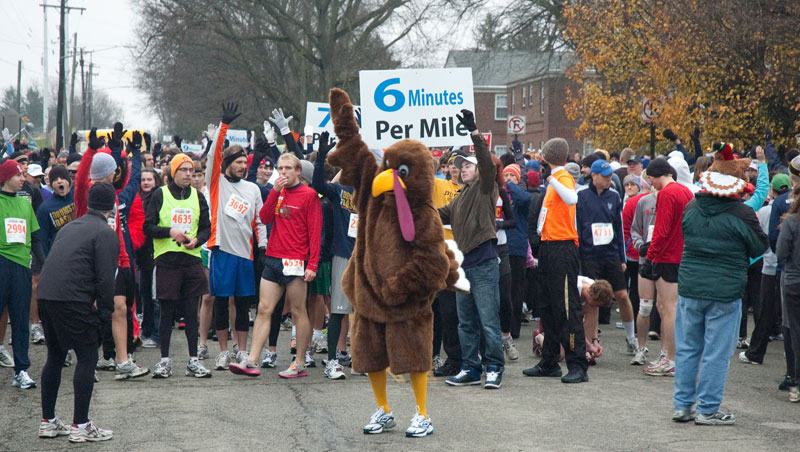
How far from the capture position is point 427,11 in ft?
117

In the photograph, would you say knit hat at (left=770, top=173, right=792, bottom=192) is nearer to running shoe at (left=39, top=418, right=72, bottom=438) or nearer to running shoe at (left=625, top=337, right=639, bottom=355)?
running shoe at (left=625, top=337, right=639, bottom=355)

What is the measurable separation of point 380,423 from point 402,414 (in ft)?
2.28

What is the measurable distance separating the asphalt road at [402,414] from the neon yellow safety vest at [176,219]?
123 centimetres

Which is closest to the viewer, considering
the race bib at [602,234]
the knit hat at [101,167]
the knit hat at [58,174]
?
the knit hat at [101,167]

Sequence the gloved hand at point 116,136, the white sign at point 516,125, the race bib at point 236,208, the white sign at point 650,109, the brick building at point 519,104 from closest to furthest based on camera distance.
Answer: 1. the gloved hand at point 116,136
2. the race bib at point 236,208
3. the white sign at point 650,109
4. the white sign at point 516,125
5. the brick building at point 519,104

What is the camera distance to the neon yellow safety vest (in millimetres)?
8797

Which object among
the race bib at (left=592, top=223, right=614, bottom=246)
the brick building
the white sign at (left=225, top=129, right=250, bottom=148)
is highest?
the brick building

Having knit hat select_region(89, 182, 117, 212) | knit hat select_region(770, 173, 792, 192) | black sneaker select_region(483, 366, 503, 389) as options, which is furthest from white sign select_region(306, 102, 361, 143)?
knit hat select_region(89, 182, 117, 212)

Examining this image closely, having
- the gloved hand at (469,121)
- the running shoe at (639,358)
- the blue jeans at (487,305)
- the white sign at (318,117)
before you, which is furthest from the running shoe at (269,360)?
the white sign at (318,117)

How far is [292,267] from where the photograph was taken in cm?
856

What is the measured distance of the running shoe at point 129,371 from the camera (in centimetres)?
851

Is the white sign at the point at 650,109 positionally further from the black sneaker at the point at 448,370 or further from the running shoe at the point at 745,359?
the black sneaker at the point at 448,370

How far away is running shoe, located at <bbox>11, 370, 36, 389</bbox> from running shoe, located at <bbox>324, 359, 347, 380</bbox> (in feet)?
8.66

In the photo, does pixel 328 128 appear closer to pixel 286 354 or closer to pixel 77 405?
pixel 286 354
